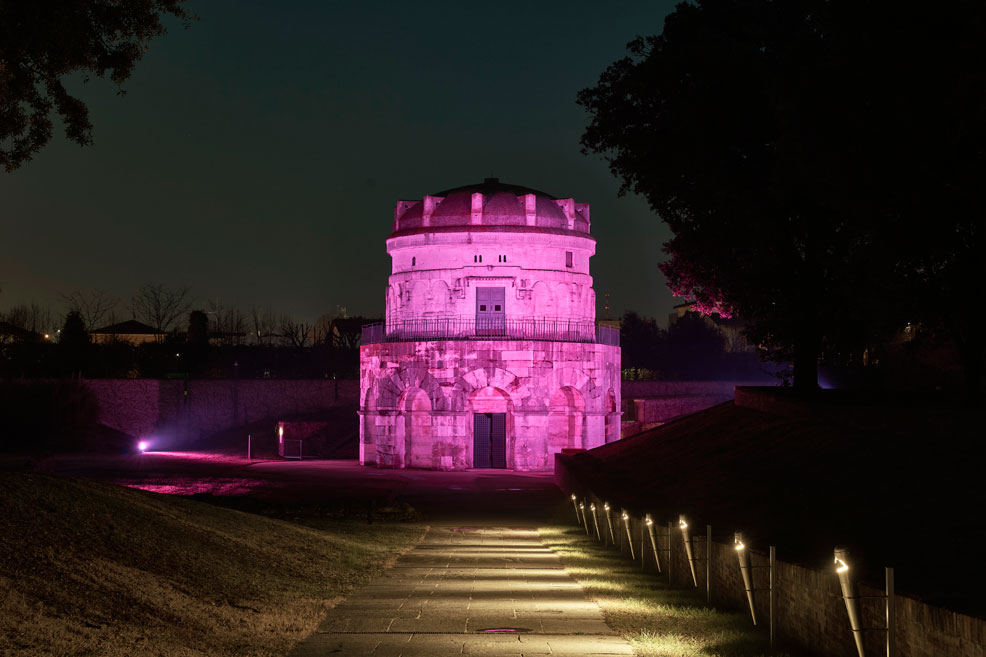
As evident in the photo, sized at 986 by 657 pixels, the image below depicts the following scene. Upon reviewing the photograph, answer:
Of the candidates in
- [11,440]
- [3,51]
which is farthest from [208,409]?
[3,51]

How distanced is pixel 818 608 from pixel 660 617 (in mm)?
2675

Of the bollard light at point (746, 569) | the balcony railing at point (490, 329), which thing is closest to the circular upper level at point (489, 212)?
the balcony railing at point (490, 329)

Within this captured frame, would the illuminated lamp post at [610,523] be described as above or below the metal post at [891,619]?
below

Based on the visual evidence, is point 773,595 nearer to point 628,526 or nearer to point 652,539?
point 652,539

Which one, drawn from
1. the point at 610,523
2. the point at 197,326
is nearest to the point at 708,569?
the point at 610,523

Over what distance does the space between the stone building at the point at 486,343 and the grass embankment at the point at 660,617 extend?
107 ft

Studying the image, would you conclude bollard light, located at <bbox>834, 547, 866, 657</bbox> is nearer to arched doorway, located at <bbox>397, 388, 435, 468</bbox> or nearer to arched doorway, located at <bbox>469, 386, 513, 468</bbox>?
arched doorway, located at <bbox>469, 386, 513, 468</bbox>

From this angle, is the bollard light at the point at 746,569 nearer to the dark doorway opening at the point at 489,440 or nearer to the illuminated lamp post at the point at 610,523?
the illuminated lamp post at the point at 610,523

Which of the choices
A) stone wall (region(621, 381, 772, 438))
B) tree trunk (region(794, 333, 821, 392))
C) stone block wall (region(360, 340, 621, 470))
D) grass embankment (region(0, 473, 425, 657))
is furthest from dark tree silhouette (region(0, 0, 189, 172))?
stone wall (region(621, 381, 772, 438))

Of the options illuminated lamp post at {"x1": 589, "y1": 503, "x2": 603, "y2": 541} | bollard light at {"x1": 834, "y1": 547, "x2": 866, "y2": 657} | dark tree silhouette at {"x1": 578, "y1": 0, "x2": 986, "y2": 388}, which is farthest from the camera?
illuminated lamp post at {"x1": 589, "y1": 503, "x2": 603, "y2": 541}

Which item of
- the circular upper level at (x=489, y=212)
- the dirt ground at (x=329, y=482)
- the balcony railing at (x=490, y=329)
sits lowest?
the dirt ground at (x=329, y=482)

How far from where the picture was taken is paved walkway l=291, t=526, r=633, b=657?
11.7 metres

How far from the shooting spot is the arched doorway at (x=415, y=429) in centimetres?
5262

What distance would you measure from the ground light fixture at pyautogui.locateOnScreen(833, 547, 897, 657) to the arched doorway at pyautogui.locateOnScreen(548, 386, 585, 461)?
41838 millimetres
